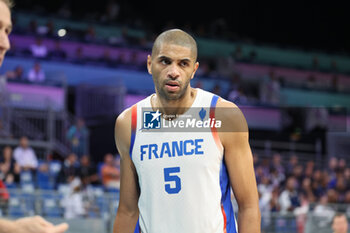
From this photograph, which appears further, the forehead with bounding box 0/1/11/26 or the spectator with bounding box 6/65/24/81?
the spectator with bounding box 6/65/24/81

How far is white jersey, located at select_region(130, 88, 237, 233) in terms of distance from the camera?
3795 millimetres

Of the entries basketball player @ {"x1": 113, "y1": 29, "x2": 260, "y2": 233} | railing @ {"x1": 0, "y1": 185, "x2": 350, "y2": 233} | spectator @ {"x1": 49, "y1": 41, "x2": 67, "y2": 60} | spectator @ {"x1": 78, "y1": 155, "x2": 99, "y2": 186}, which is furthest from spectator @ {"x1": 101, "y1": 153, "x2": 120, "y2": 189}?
basketball player @ {"x1": 113, "y1": 29, "x2": 260, "y2": 233}

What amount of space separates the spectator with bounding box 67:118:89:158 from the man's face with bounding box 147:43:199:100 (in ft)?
45.7

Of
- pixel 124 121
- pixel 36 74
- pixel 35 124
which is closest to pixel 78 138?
pixel 35 124

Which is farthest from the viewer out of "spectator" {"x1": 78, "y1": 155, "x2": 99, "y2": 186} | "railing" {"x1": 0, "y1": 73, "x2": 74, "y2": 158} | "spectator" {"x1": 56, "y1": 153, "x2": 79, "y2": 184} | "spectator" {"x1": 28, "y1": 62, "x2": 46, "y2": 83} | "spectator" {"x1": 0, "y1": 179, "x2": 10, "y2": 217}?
"spectator" {"x1": 28, "y1": 62, "x2": 46, "y2": 83}

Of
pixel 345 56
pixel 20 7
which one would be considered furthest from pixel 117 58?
pixel 345 56

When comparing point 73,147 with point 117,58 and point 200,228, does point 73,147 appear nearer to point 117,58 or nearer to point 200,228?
point 117,58

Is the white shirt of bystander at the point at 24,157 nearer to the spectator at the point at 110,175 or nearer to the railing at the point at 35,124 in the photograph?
the spectator at the point at 110,175

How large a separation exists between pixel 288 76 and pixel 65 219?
2076 centimetres

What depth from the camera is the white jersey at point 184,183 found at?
3.79 m

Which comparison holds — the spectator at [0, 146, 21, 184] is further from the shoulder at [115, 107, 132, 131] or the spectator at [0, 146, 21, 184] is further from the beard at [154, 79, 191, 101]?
the beard at [154, 79, 191, 101]

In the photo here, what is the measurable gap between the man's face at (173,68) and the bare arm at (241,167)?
12.7 inches

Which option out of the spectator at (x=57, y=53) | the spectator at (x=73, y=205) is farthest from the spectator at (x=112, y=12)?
the spectator at (x=73, y=205)

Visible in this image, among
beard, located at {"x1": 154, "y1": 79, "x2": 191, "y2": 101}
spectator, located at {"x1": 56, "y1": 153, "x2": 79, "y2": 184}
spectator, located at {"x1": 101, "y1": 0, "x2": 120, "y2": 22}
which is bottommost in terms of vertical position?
spectator, located at {"x1": 56, "y1": 153, "x2": 79, "y2": 184}
